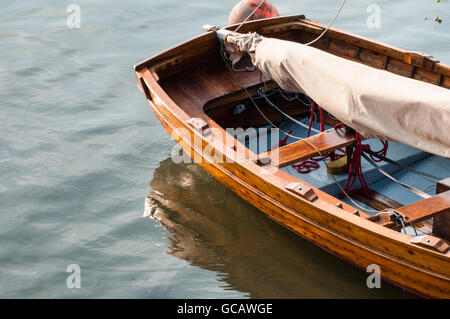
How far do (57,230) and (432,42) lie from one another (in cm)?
792

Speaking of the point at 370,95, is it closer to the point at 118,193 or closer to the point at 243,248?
the point at 243,248

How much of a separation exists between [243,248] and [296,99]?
2.55 metres

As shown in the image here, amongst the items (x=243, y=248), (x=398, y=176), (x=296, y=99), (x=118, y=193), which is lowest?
(x=243, y=248)

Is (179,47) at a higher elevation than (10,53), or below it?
higher

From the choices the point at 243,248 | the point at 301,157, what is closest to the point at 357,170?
the point at 301,157

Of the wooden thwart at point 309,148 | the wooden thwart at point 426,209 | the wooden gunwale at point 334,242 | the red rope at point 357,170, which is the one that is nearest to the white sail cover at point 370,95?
the wooden thwart at point 309,148

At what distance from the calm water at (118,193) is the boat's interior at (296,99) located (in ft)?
2.70

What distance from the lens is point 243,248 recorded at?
267 inches

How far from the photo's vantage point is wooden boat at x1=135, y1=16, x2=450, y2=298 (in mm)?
5234
